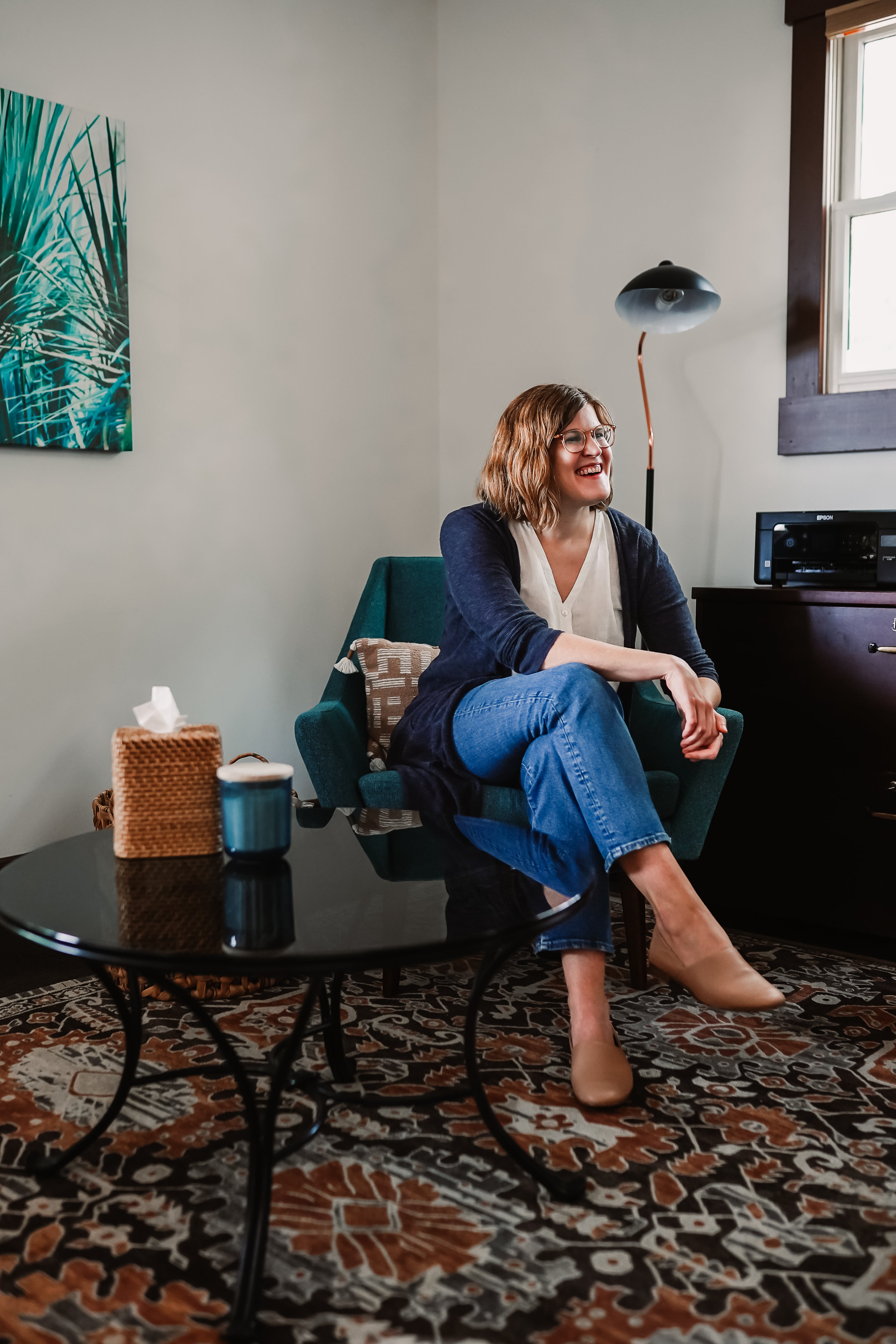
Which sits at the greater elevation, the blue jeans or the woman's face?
the woman's face

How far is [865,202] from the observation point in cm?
267

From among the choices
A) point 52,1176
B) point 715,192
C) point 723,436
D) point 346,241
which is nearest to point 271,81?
point 346,241

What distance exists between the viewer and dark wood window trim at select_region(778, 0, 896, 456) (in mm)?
2646

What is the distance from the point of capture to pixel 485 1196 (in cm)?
136

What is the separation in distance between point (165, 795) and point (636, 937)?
108 cm

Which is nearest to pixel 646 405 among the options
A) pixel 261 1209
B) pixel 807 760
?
pixel 807 760

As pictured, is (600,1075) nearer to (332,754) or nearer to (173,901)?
(173,901)

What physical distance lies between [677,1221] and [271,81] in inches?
112

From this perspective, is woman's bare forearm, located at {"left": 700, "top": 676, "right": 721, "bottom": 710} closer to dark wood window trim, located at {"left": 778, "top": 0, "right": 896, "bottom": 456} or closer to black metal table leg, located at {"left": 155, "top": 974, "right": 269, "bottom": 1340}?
Answer: dark wood window trim, located at {"left": 778, "top": 0, "right": 896, "bottom": 456}

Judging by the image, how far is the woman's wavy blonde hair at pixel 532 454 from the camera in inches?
82.7

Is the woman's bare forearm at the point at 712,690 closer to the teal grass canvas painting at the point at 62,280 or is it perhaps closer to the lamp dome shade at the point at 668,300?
the lamp dome shade at the point at 668,300

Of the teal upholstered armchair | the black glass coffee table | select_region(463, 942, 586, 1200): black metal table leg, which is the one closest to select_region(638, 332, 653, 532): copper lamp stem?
the teal upholstered armchair

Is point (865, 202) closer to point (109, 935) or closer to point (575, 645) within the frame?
point (575, 645)

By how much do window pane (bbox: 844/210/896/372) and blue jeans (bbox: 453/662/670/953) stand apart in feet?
4.78
